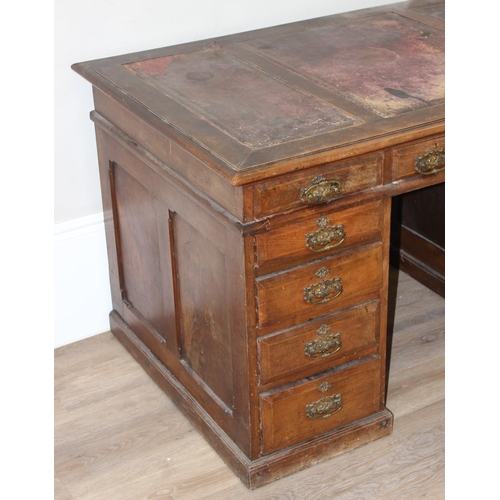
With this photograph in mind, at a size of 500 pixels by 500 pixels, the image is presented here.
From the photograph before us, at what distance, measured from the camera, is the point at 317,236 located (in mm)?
1840

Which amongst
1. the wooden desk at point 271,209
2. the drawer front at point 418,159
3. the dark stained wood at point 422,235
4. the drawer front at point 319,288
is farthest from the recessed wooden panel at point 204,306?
the dark stained wood at point 422,235

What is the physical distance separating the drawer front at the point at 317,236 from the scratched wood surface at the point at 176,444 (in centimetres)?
64

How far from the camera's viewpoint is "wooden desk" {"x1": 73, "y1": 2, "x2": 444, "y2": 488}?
70.5 inches

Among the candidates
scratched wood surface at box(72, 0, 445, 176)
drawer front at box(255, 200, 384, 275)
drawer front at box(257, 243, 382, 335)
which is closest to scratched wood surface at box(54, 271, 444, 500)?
drawer front at box(257, 243, 382, 335)

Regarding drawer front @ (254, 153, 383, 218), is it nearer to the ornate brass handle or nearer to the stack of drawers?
the stack of drawers

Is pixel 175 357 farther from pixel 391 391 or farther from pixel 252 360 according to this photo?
pixel 391 391

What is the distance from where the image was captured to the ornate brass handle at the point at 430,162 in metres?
1.92

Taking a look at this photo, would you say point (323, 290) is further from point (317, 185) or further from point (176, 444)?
point (176, 444)

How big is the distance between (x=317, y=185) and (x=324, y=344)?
1.47ft

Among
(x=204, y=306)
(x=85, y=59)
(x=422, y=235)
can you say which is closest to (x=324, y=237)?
(x=204, y=306)

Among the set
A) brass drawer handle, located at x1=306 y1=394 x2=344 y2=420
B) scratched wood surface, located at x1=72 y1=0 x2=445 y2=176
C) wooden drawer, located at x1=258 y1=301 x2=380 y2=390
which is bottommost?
brass drawer handle, located at x1=306 y1=394 x2=344 y2=420

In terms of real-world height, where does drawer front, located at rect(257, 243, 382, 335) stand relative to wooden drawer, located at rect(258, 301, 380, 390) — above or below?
above

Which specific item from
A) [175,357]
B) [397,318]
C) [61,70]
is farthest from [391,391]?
[61,70]

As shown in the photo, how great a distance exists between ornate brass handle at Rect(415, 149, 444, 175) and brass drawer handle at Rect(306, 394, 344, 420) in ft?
2.08
